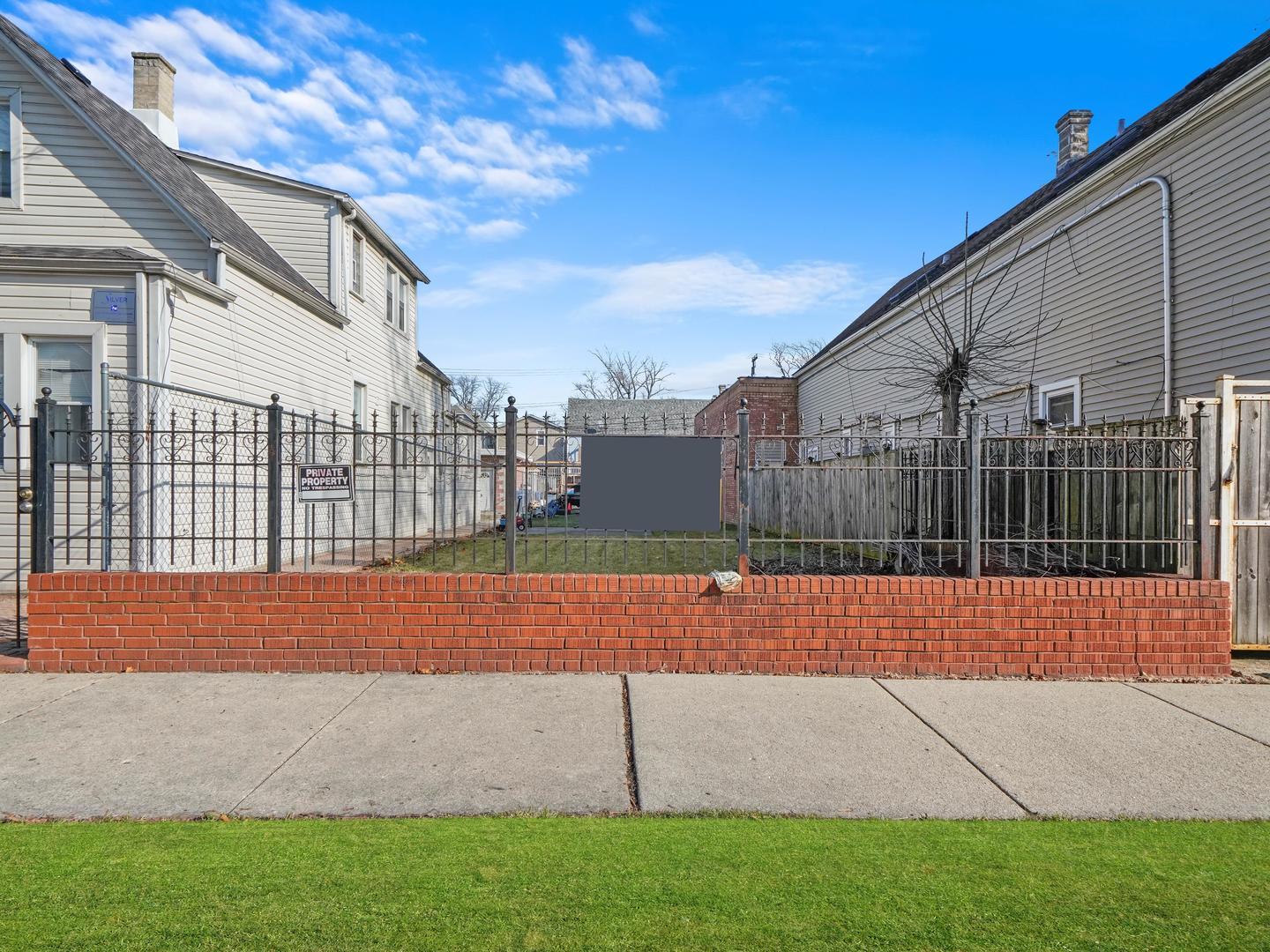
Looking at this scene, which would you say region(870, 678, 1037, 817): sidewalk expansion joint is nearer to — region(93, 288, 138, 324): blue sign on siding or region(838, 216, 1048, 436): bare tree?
region(838, 216, 1048, 436): bare tree

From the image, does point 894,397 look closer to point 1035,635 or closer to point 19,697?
point 1035,635

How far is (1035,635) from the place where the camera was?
6.07m

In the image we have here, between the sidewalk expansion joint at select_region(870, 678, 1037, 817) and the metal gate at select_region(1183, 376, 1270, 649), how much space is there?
3051 mm

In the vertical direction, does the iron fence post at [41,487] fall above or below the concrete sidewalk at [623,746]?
above

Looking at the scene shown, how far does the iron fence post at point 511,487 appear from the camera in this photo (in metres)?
6.07

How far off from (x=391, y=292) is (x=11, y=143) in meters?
8.50

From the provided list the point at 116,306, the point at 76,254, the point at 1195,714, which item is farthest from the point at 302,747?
the point at 76,254

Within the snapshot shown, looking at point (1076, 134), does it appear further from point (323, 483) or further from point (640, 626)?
point (323, 483)

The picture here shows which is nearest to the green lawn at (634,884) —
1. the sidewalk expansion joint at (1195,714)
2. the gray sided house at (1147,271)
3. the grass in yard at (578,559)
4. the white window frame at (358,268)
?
the sidewalk expansion joint at (1195,714)

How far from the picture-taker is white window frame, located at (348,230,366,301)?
611 inches

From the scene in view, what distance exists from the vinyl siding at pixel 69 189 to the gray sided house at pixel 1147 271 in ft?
31.1

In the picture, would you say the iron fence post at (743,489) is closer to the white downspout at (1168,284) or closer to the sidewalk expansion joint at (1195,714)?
the sidewalk expansion joint at (1195,714)

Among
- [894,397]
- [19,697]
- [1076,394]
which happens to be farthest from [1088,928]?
[894,397]

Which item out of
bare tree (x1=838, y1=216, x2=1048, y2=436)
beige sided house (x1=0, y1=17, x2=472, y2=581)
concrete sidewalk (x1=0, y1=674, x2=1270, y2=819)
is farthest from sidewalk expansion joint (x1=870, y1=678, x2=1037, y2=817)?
beige sided house (x1=0, y1=17, x2=472, y2=581)
